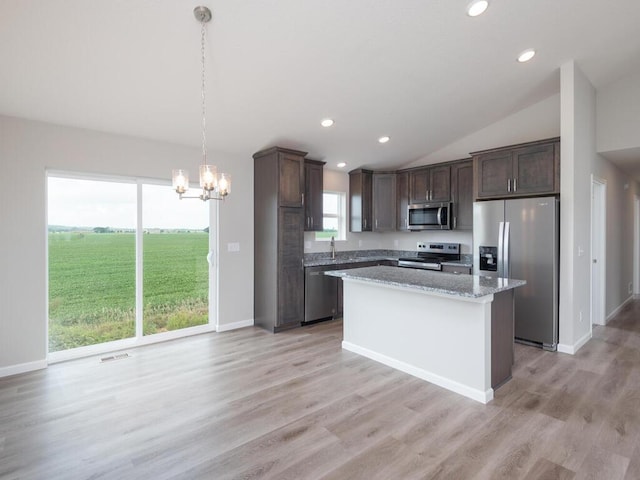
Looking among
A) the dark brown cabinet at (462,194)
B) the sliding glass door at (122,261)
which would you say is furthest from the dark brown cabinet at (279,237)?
the dark brown cabinet at (462,194)

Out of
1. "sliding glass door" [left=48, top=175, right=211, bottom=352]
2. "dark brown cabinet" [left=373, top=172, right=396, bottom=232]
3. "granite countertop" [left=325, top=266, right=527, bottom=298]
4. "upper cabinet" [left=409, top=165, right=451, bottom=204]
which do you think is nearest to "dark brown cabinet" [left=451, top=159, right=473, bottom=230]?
"upper cabinet" [left=409, top=165, right=451, bottom=204]

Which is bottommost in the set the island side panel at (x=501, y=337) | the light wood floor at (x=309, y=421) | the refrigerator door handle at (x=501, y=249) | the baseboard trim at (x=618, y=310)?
the light wood floor at (x=309, y=421)

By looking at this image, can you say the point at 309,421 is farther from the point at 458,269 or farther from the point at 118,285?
the point at 458,269

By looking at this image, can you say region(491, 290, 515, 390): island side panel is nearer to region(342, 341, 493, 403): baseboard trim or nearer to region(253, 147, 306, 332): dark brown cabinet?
region(342, 341, 493, 403): baseboard trim

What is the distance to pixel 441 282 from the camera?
3039 millimetres

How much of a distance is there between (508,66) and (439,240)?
298cm

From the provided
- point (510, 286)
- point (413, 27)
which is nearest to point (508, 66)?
point (413, 27)

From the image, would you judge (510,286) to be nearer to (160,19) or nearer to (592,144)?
(592,144)

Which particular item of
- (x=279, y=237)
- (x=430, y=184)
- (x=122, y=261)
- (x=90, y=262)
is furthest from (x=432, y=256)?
(x=90, y=262)

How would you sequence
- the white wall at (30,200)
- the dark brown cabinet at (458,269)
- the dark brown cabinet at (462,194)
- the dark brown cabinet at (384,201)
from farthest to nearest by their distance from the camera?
the dark brown cabinet at (384,201) → the dark brown cabinet at (462,194) → the dark brown cabinet at (458,269) → the white wall at (30,200)

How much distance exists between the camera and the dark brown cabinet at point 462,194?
5203 millimetres

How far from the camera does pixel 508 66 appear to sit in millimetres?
3611

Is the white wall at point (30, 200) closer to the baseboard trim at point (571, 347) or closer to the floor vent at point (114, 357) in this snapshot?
the floor vent at point (114, 357)

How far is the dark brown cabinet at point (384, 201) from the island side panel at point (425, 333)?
2.45m
